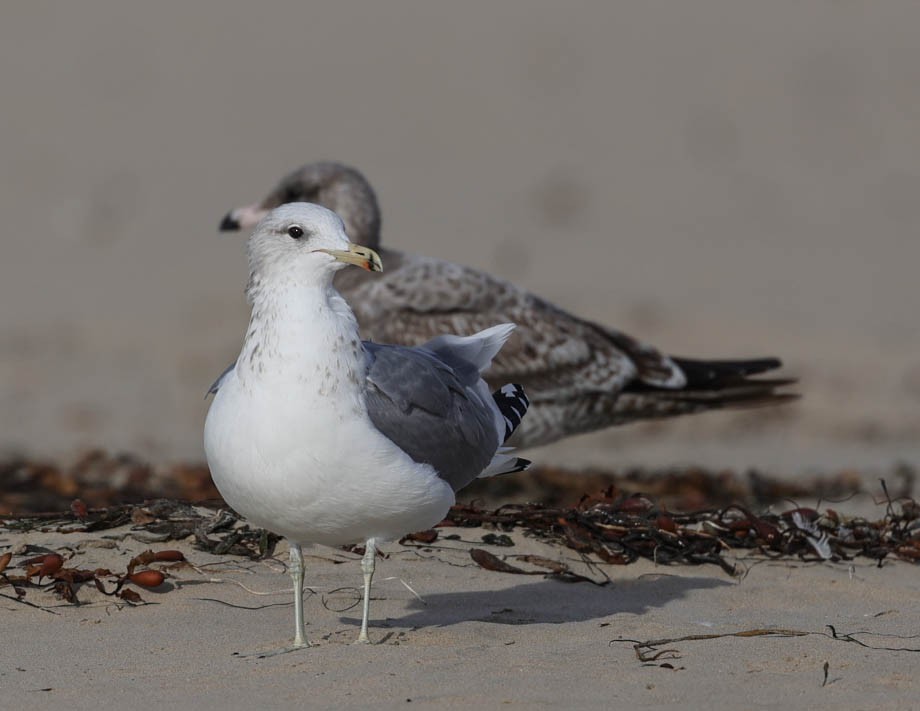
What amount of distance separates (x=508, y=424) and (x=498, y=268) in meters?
11.5

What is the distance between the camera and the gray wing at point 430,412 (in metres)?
4.48

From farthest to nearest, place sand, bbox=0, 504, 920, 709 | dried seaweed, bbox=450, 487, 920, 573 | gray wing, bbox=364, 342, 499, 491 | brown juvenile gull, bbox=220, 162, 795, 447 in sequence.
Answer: brown juvenile gull, bbox=220, 162, 795, 447 < dried seaweed, bbox=450, 487, 920, 573 < gray wing, bbox=364, 342, 499, 491 < sand, bbox=0, 504, 920, 709

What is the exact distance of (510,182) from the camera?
62.3 ft

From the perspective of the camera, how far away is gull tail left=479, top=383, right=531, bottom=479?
5.12 meters

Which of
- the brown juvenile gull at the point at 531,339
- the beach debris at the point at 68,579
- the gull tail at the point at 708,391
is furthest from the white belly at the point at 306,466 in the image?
the gull tail at the point at 708,391

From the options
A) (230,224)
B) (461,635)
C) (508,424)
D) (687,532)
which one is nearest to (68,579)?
(461,635)

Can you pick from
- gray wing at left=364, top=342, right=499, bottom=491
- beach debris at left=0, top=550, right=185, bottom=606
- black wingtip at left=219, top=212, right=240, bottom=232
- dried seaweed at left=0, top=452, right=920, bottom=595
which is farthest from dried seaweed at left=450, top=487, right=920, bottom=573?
black wingtip at left=219, top=212, right=240, bottom=232

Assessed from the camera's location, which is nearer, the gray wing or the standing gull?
the standing gull

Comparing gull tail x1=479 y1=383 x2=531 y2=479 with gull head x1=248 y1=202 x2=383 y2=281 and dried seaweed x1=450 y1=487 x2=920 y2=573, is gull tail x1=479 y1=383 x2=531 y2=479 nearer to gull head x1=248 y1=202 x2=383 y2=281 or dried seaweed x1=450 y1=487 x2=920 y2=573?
dried seaweed x1=450 y1=487 x2=920 y2=573

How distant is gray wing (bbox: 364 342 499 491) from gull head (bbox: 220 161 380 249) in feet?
12.6

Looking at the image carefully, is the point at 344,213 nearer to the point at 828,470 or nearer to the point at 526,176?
the point at 828,470

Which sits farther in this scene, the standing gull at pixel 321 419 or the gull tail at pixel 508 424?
the gull tail at pixel 508 424

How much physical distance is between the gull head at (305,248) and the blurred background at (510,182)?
5525 mm

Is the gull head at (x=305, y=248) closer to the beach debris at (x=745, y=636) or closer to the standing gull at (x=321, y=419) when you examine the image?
the standing gull at (x=321, y=419)
